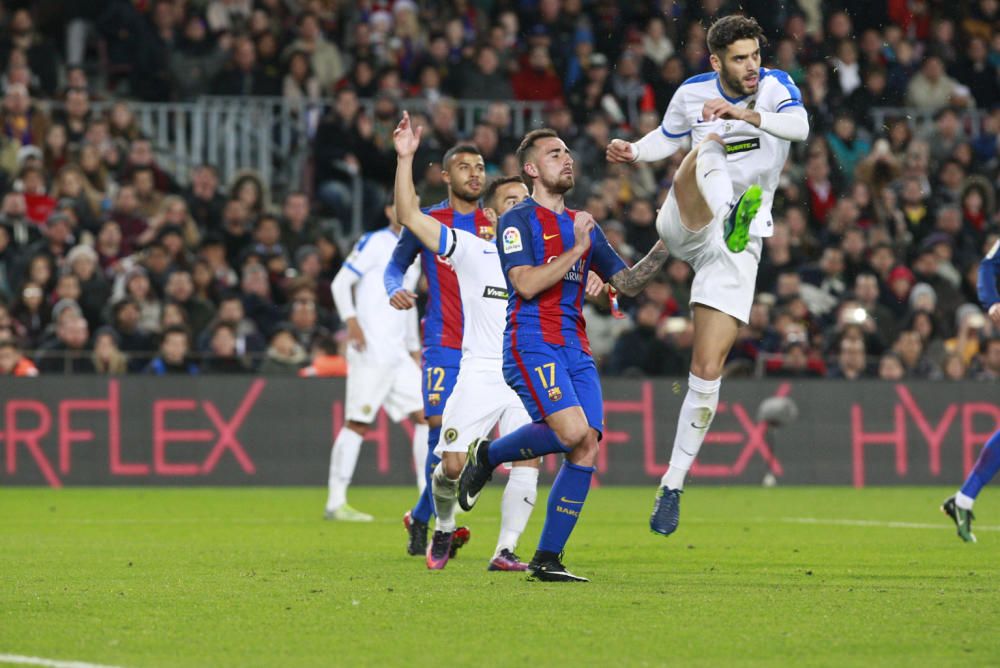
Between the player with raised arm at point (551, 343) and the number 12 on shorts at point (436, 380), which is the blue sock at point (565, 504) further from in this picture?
the number 12 on shorts at point (436, 380)

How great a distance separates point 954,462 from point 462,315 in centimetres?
976

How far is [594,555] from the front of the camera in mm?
10211

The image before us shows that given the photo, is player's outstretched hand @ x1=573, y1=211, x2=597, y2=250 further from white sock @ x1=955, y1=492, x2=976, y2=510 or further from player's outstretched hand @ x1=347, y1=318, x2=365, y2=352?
player's outstretched hand @ x1=347, y1=318, x2=365, y2=352

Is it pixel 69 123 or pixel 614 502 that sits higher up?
pixel 69 123

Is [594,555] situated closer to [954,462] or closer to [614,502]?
[614,502]

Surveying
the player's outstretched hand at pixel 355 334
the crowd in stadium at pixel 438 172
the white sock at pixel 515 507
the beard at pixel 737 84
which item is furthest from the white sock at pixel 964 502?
the crowd in stadium at pixel 438 172

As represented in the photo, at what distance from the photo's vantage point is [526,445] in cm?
847

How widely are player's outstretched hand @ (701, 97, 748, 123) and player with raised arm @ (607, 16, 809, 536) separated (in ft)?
0.63

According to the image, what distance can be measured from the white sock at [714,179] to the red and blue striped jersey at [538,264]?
1.96 feet

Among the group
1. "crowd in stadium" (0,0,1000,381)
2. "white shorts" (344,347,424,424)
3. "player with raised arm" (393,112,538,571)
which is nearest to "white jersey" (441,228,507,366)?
"player with raised arm" (393,112,538,571)

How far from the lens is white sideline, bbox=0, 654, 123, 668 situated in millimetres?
5668

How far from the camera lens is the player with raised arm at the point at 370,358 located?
542 inches

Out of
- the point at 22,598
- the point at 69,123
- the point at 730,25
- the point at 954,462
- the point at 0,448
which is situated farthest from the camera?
the point at 69,123

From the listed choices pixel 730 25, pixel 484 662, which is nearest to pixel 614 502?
pixel 730 25
